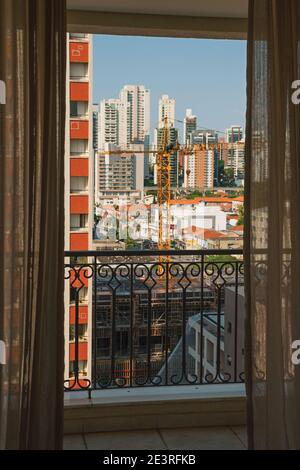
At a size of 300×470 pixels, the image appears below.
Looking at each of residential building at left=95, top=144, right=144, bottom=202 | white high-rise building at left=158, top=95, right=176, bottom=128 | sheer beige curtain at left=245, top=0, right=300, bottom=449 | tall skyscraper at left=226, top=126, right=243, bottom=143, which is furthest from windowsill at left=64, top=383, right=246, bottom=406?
white high-rise building at left=158, top=95, right=176, bottom=128

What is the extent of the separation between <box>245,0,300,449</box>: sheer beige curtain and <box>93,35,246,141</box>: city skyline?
156 cm

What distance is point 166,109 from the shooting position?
4.91 metres

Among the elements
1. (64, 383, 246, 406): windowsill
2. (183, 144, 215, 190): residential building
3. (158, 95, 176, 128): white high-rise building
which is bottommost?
(64, 383, 246, 406): windowsill

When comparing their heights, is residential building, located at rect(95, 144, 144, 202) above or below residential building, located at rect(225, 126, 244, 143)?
below

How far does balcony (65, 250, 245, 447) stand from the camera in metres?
4.02

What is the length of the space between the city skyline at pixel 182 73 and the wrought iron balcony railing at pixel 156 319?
1183 mm

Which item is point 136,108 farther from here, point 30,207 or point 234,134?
point 30,207

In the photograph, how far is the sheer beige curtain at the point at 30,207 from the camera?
298 centimetres

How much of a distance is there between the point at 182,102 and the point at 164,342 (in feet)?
5.95

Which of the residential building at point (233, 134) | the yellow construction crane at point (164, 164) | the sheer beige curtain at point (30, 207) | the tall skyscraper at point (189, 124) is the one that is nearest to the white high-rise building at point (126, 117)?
the yellow construction crane at point (164, 164)

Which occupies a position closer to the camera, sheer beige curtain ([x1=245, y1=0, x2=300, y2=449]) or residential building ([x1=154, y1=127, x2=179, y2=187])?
sheer beige curtain ([x1=245, y1=0, x2=300, y2=449])

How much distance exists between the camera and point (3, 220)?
118 inches

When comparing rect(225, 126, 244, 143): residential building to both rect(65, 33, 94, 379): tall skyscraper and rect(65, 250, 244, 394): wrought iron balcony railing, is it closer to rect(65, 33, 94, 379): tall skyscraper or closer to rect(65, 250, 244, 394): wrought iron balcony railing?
rect(65, 250, 244, 394): wrought iron balcony railing

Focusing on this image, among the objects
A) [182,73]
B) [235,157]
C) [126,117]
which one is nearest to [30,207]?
[235,157]
